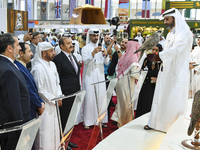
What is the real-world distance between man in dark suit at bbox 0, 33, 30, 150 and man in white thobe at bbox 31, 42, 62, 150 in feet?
2.22

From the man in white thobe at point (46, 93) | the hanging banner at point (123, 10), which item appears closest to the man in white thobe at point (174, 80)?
the man in white thobe at point (46, 93)

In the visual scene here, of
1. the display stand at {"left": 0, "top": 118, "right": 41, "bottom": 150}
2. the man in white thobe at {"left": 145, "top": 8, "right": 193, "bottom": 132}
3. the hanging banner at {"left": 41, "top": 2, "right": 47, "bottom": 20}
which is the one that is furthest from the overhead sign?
the hanging banner at {"left": 41, "top": 2, "right": 47, "bottom": 20}

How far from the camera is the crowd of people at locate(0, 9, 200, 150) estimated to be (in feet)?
7.50

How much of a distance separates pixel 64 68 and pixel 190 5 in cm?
1061

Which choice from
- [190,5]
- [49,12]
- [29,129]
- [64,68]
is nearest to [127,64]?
[64,68]

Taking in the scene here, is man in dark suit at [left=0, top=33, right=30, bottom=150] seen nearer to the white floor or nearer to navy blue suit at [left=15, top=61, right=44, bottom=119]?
navy blue suit at [left=15, top=61, right=44, bottom=119]

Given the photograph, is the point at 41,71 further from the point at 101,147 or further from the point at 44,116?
the point at 101,147

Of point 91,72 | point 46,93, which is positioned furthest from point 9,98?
point 91,72

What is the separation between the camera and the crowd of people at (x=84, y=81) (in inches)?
90.0

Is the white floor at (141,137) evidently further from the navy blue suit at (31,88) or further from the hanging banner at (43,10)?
the hanging banner at (43,10)

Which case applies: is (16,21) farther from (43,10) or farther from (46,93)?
(43,10)

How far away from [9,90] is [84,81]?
2.47 m

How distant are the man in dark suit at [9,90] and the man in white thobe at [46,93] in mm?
678

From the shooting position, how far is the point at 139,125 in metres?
3.28
